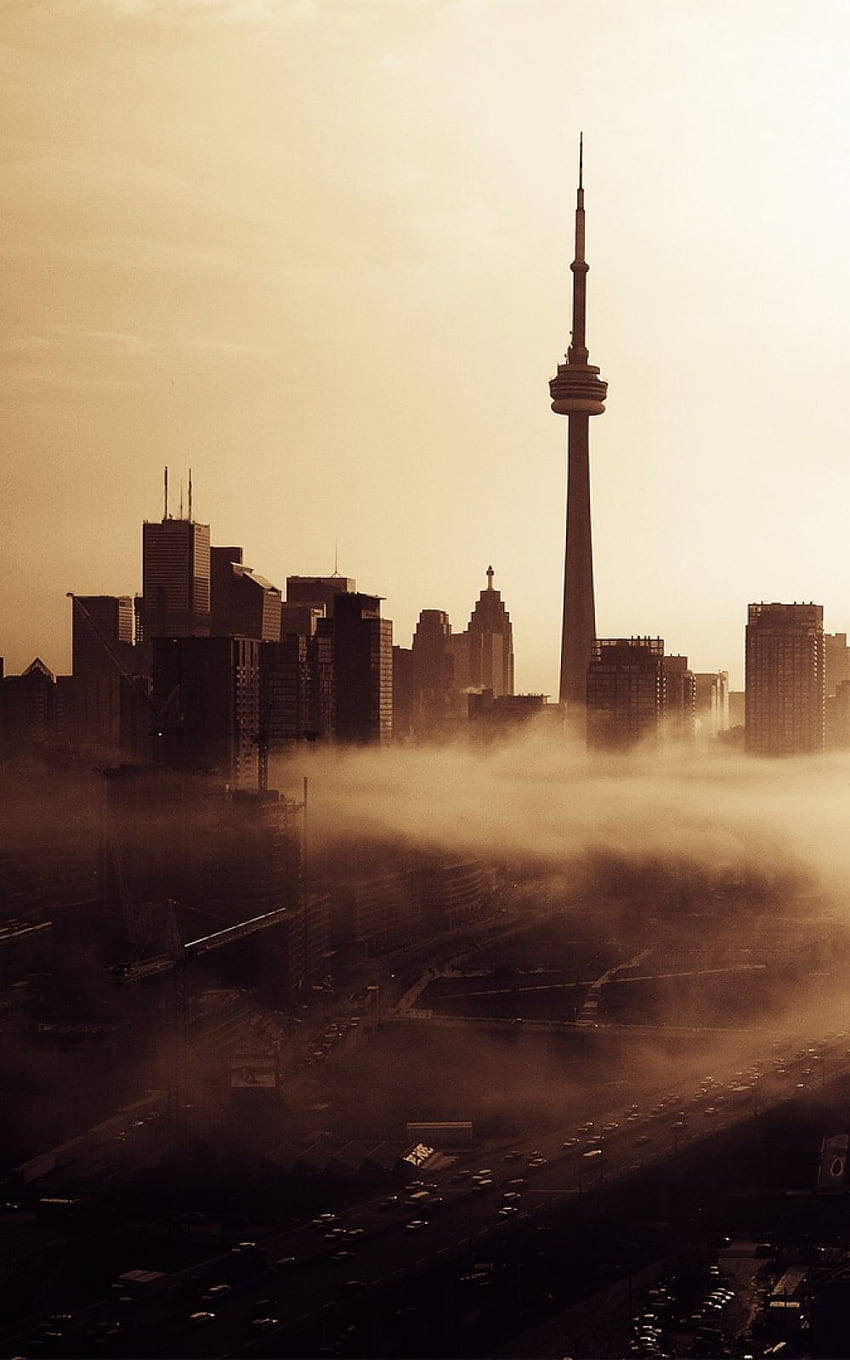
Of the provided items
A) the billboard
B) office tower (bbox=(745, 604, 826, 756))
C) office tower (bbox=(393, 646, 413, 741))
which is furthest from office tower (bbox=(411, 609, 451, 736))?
the billboard

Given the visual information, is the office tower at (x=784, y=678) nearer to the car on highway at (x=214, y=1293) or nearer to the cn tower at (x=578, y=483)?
the cn tower at (x=578, y=483)

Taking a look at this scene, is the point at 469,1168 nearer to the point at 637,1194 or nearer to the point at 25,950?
the point at 637,1194

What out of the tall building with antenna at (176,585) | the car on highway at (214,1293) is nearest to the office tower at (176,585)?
the tall building with antenna at (176,585)

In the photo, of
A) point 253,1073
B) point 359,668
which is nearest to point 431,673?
point 359,668

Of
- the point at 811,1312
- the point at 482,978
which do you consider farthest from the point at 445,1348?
the point at 482,978

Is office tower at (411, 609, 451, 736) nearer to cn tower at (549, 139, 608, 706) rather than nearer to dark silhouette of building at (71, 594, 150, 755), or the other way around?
cn tower at (549, 139, 608, 706)

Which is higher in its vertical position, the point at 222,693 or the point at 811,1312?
the point at 222,693
